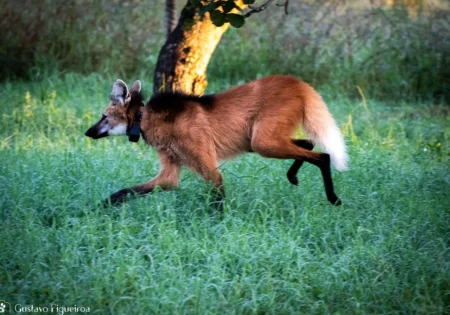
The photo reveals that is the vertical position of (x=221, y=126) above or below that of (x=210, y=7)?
below

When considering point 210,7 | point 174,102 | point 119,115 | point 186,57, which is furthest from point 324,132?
point 186,57

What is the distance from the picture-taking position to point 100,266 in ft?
11.0

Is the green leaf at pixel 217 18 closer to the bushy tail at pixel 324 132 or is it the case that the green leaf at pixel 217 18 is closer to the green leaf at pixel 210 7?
the green leaf at pixel 210 7

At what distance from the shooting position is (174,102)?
435 centimetres

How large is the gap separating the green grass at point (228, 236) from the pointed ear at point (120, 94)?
0.59 metres

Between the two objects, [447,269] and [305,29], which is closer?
[447,269]

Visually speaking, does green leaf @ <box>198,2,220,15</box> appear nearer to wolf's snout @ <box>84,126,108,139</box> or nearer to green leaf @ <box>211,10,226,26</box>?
green leaf @ <box>211,10,226,26</box>

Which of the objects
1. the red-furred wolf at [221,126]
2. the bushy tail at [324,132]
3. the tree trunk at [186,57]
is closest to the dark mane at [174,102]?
the red-furred wolf at [221,126]

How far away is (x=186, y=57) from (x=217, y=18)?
6.98ft

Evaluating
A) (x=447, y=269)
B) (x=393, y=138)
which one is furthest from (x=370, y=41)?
(x=447, y=269)

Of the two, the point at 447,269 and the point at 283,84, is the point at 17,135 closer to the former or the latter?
the point at 283,84

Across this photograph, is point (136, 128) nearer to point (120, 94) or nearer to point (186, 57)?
point (120, 94)

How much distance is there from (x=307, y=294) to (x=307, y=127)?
4.78 ft

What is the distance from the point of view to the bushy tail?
172 inches
